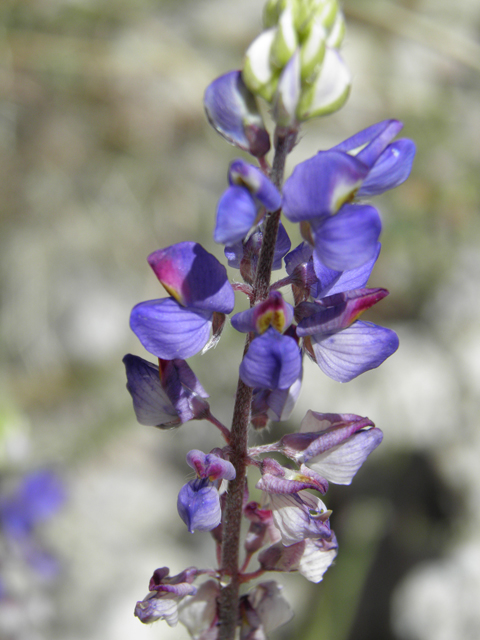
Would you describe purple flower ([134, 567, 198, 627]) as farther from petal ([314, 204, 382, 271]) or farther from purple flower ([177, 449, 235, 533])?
petal ([314, 204, 382, 271])

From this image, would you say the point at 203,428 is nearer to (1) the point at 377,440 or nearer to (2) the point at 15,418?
(2) the point at 15,418

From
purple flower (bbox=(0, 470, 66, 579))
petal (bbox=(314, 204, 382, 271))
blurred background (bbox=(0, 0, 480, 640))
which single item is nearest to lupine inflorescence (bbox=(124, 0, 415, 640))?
petal (bbox=(314, 204, 382, 271))

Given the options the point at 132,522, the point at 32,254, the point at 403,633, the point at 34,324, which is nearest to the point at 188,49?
the point at 32,254

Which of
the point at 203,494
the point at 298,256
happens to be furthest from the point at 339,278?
the point at 203,494

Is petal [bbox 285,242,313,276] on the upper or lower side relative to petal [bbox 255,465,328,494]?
upper

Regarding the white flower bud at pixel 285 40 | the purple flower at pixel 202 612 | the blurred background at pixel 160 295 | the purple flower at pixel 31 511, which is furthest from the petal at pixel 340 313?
the purple flower at pixel 31 511

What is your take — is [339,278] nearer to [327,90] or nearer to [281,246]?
[281,246]

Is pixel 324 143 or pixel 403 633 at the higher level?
pixel 324 143
